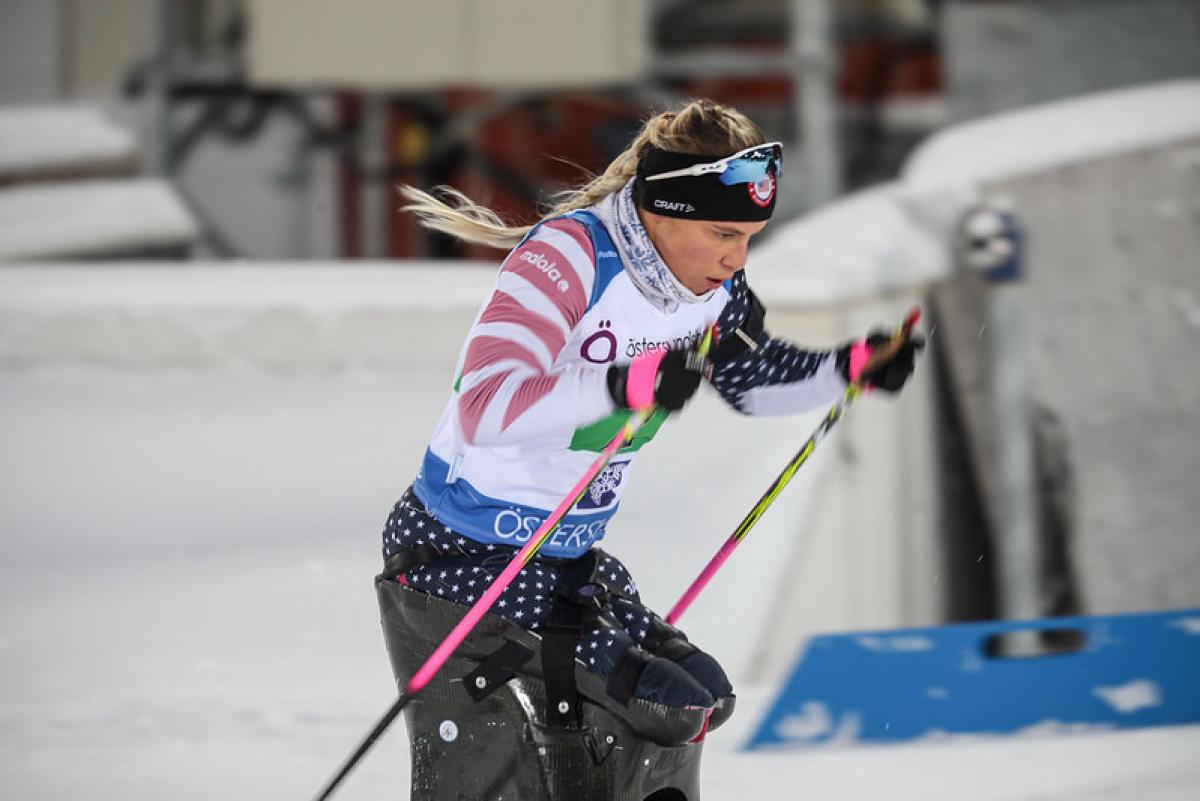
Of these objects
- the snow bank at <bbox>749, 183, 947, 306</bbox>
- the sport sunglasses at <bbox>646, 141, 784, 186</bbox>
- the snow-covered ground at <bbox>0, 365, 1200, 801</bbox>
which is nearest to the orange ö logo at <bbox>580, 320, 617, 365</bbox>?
the sport sunglasses at <bbox>646, 141, 784, 186</bbox>

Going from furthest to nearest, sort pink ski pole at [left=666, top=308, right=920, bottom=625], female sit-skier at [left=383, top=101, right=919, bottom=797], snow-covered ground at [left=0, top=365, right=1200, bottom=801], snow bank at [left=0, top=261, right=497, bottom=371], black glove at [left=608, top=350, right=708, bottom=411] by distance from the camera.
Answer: snow bank at [left=0, top=261, right=497, bottom=371] < snow-covered ground at [left=0, top=365, right=1200, bottom=801] < pink ski pole at [left=666, top=308, right=920, bottom=625] < female sit-skier at [left=383, top=101, right=919, bottom=797] < black glove at [left=608, top=350, right=708, bottom=411]

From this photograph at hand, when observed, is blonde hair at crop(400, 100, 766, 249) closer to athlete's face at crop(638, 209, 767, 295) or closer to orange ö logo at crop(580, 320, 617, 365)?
athlete's face at crop(638, 209, 767, 295)

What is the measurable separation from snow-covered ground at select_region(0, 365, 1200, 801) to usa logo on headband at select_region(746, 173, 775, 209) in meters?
1.75

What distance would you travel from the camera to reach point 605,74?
11.3m

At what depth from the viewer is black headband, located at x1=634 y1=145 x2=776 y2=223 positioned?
97.7 inches

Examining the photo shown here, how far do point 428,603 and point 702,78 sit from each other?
1002 cm

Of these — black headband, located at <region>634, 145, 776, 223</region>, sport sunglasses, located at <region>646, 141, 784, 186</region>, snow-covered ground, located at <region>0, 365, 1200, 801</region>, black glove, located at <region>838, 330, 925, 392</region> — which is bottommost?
snow-covered ground, located at <region>0, 365, 1200, 801</region>

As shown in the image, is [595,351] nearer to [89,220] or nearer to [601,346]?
[601,346]

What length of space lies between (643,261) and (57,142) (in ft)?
25.9

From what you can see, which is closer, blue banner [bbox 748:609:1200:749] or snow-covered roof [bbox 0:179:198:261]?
blue banner [bbox 748:609:1200:749]

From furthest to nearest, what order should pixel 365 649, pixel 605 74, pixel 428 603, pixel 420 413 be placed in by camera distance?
pixel 605 74, pixel 420 413, pixel 365 649, pixel 428 603

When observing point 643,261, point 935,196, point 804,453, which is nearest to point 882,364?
point 804,453

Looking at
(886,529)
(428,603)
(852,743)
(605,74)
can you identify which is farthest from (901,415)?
(605,74)

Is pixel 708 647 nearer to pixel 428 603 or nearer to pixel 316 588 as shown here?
pixel 316 588
